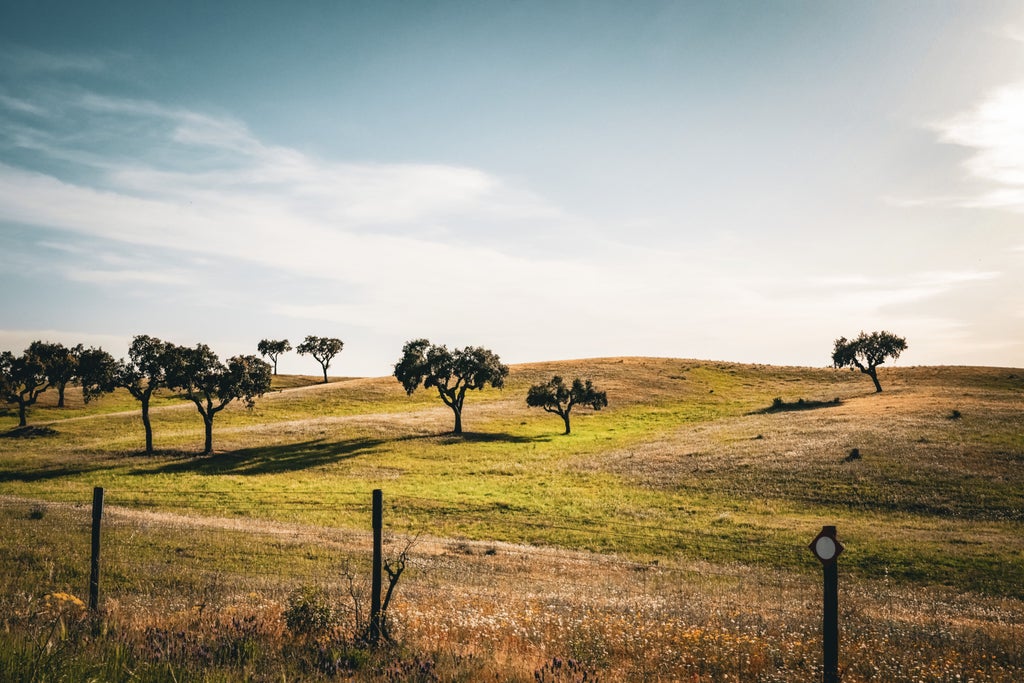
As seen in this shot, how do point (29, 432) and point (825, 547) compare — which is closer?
point (825, 547)

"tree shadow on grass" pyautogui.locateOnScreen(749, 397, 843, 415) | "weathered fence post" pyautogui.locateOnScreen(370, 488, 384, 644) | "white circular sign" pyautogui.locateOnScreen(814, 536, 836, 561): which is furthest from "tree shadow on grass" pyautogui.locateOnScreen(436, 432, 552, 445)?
"white circular sign" pyautogui.locateOnScreen(814, 536, 836, 561)

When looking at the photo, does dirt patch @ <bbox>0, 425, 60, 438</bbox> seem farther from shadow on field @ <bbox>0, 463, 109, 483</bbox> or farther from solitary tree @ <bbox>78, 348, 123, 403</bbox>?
shadow on field @ <bbox>0, 463, 109, 483</bbox>

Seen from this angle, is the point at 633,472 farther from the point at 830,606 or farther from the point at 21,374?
the point at 21,374

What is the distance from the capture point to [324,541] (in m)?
23.9

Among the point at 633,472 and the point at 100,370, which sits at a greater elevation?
the point at 100,370

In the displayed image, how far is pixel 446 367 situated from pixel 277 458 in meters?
22.3

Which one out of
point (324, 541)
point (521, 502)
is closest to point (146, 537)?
point (324, 541)


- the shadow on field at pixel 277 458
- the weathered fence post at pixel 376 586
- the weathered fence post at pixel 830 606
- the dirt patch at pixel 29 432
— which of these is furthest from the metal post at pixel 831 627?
the dirt patch at pixel 29 432

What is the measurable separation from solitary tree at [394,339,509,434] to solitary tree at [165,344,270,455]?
15.5 meters

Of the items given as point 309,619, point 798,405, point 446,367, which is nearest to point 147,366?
point 446,367

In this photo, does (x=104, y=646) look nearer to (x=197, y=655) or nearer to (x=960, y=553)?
(x=197, y=655)

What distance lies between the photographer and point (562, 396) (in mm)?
71312

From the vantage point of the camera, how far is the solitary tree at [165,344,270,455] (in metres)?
57.2

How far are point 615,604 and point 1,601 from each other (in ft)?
39.6
